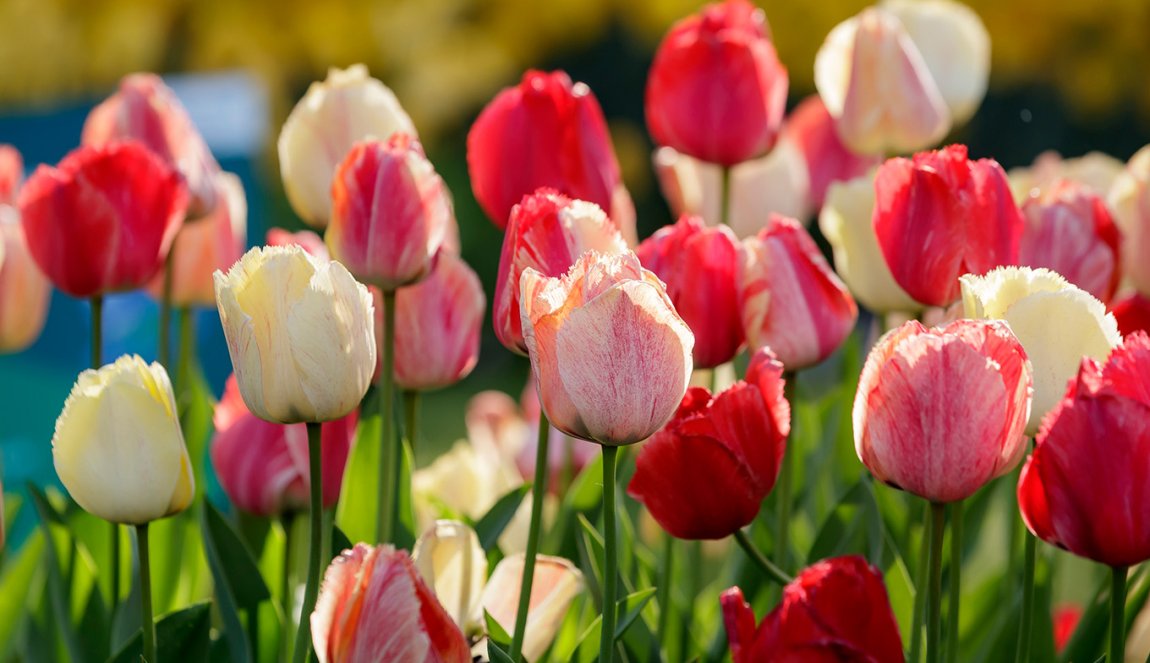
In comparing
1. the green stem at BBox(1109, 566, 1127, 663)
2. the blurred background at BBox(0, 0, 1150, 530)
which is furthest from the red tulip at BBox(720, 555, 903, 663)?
the blurred background at BBox(0, 0, 1150, 530)

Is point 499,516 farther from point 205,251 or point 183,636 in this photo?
point 205,251

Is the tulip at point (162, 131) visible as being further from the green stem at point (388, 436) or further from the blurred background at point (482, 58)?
the blurred background at point (482, 58)

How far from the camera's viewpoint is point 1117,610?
27.1 inches

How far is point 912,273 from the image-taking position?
84 cm

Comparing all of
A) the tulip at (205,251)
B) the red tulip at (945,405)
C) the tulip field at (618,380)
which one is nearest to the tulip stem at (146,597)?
the tulip field at (618,380)

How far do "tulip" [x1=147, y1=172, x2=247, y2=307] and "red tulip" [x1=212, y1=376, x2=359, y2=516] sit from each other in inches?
10.5

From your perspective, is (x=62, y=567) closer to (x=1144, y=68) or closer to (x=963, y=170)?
(x=963, y=170)

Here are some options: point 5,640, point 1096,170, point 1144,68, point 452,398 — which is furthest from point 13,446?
point 1144,68

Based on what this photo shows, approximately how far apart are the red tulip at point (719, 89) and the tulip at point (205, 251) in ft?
1.11

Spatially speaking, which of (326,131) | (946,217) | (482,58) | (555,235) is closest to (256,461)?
(326,131)

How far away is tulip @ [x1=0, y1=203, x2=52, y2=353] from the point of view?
44.2 inches

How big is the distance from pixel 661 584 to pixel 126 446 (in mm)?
387

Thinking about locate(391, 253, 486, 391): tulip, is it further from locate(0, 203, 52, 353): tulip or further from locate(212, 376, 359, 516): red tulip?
locate(0, 203, 52, 353): tulip

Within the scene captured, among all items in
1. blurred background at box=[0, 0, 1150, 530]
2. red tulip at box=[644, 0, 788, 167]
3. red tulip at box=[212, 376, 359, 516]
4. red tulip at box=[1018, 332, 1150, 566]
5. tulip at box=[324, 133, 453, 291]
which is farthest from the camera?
blurred background at box=[0, 0, 1150, 530]
